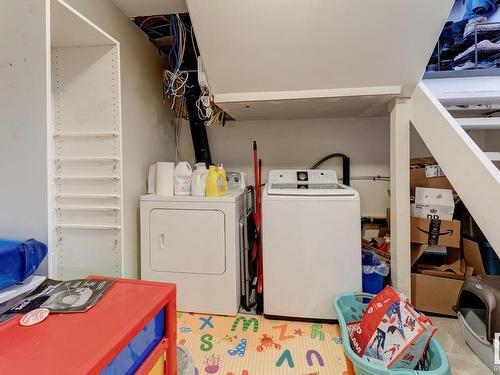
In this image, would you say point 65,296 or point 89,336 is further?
point 65,296

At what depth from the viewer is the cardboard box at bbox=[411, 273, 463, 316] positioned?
6.91 ft

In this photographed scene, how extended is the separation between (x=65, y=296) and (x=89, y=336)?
280 millimetres

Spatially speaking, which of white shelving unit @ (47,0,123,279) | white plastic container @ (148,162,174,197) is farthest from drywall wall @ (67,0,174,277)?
white shelving unit @ (47,0,123,279)

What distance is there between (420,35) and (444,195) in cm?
117

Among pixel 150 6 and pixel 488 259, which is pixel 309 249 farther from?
pixel 150 6

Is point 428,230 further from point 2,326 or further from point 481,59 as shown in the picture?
point 2,326

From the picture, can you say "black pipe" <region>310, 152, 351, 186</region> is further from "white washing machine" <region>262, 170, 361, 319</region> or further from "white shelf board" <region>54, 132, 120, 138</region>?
"white shelf board" <region>54, 132, 120, 138</region>

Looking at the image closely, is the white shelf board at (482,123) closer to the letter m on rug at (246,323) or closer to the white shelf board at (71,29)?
the letter m on rug at (246,323)

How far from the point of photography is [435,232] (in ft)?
6.90

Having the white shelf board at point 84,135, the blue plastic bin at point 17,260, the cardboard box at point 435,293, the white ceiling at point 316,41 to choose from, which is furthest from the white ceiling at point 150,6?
the cardboard box at point 435,293

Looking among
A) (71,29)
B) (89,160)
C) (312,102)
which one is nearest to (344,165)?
(312,102)

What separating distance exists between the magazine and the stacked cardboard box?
2.19 metres

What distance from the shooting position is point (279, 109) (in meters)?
2.46

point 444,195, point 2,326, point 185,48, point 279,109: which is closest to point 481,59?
point 444,195
